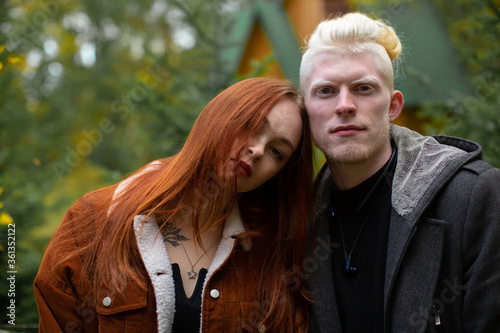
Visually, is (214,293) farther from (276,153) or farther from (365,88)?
(365,88)

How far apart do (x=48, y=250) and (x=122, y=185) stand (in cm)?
56

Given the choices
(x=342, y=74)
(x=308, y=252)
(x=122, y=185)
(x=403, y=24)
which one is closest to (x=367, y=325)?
(x=308, y=252)

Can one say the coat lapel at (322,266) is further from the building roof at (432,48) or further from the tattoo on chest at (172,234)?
the building roof at (432,48)

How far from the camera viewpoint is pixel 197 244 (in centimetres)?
274

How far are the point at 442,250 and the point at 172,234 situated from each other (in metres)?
1.50

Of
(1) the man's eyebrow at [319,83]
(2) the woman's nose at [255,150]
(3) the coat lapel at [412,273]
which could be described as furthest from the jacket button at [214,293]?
(1) the man's eyebrow at [319,83]

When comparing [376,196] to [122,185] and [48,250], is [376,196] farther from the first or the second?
[48,250]

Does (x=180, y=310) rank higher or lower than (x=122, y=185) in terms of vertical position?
lower

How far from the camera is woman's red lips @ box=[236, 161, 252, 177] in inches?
104

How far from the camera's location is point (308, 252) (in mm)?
2850

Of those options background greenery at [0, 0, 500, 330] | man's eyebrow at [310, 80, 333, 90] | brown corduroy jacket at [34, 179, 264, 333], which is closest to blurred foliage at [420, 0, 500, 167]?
background greenery at [0, 0, 500, 330]

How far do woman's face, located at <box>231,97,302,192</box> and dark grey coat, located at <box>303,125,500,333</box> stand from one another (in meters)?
0.67

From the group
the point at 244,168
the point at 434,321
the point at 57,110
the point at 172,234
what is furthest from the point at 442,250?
the point at 57,110

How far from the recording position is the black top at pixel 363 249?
252 cm
